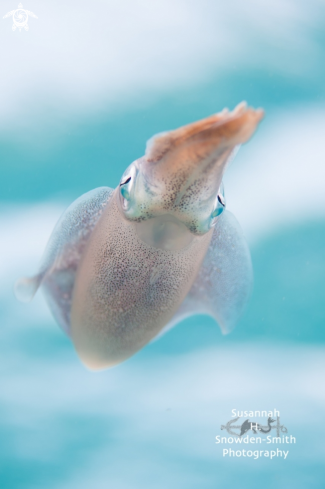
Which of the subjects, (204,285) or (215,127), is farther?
(204,285)

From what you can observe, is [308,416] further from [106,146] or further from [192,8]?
[192,8]

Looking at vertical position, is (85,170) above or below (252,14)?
below

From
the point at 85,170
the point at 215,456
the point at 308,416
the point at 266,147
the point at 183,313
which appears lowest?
the point at 215,456

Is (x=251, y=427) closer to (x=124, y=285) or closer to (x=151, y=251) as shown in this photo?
(x=124, y=285)

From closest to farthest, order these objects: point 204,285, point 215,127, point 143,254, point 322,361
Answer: point 215,127 → point 143,254 → point 204,285 → point 322,361

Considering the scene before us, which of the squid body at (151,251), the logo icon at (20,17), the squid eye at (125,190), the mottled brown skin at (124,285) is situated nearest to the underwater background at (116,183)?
the logo icon at (20,17)

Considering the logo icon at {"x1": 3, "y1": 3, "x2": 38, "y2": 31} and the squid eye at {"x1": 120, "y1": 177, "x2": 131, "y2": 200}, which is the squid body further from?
the logo icon at {"x1": 3, "y1": 3, "x2": 38, "y2": 31}

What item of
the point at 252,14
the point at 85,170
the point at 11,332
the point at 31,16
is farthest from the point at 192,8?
the point at 11,332
